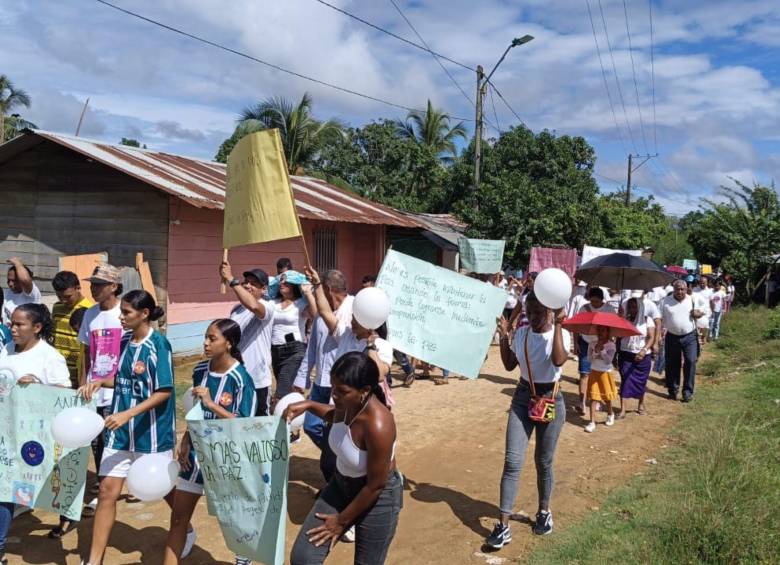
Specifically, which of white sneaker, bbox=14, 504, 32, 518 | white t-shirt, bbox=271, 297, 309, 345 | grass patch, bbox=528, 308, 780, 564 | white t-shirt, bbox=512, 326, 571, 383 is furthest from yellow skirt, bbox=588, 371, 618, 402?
white sneaker, bbox=14, 504, 32, 518

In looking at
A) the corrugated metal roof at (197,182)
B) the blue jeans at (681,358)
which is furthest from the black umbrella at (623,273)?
the corrugated metal roof at (197,182)

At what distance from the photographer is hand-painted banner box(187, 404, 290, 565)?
3170mm

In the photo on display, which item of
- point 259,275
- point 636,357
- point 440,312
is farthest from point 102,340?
A: point 636,357

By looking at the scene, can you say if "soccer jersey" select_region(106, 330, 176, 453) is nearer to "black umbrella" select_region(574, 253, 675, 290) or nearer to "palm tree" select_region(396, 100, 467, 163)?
"black umbrella" select_region(574, 253, 675, 290)

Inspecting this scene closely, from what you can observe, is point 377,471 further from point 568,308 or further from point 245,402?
point 568,308

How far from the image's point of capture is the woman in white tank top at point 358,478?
→ 111 inches

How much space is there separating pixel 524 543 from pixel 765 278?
22.0m

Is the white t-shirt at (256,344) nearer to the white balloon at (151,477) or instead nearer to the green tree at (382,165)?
the white balloon at (151,477)

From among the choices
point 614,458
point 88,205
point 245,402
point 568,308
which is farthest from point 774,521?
point 88,205

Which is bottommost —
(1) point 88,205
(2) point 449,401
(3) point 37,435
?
(2) point 449,401

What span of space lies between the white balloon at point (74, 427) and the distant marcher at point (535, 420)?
2.67 meters

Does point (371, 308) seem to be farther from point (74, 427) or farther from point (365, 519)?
point (74, 427)

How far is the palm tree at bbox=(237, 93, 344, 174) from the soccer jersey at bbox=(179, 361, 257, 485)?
20.3 m

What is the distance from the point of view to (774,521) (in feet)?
13.4
